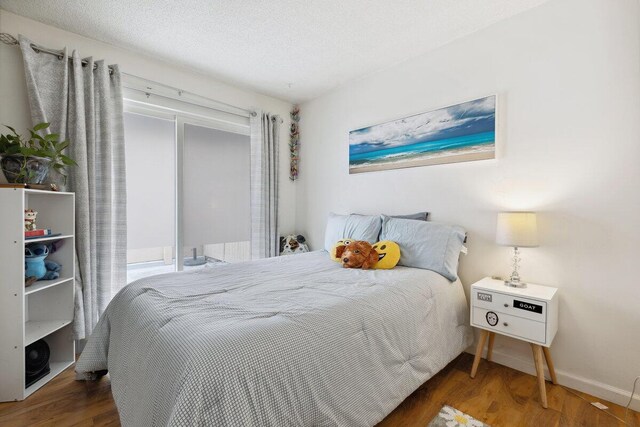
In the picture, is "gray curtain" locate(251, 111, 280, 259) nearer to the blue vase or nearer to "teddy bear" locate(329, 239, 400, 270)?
"teddy bear" locate(329, 239, 400, 270)

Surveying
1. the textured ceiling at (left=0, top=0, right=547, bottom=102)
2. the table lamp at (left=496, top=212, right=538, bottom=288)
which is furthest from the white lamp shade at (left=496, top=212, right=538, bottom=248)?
the textured ceiling at (left=0, top=0, right=547, bottom=102)

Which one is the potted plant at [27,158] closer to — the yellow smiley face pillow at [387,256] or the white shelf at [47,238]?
the white shelf at [47,238]

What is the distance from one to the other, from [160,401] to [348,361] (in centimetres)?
71

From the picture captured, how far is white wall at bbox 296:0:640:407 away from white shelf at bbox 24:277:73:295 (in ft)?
9.34

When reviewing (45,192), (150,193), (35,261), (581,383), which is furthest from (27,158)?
(581,383)

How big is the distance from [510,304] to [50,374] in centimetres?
304

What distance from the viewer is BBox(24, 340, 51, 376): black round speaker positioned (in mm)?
1842

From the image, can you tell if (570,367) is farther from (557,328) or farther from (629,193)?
(629,193)

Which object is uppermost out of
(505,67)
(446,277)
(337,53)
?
(337,53)

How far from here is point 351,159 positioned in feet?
10.2

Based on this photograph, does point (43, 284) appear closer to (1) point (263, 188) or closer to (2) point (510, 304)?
(1) point (263, 188)

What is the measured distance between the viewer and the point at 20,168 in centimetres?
187

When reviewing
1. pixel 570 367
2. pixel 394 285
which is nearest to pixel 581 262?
pixel 570 367

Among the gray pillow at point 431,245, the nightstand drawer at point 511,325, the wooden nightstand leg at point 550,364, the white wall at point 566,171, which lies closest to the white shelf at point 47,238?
the gray pillow at point 431,245
